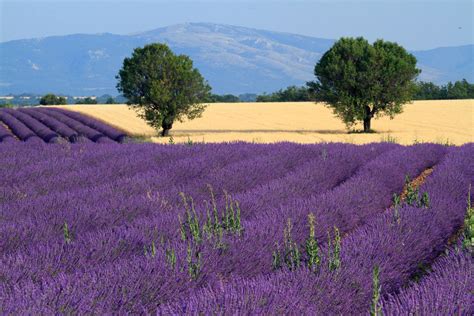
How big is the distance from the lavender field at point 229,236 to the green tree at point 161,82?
781 inches

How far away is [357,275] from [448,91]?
223ft

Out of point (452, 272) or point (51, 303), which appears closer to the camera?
point (51, 303)

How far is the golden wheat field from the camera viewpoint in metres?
27.9

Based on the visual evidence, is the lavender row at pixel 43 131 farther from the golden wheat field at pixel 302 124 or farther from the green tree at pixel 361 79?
the green tree at pixel 361 79

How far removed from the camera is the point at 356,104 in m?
29.7

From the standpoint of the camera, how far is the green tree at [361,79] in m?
29.0

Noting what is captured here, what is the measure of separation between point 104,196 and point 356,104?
2483cm

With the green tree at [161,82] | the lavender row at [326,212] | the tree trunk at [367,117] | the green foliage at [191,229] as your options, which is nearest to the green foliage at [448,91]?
the tree trunk at [367,117]

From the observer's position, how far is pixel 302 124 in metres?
37.6

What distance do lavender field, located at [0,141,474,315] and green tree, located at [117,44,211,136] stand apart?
781 inches

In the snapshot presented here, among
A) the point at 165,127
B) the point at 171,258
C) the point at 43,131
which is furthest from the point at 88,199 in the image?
the point at 165,127

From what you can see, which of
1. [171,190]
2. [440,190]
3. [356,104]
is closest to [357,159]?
[440,190]

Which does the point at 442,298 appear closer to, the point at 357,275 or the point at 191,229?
the point at 357,275

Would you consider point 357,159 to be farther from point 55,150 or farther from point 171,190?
point 55,150
